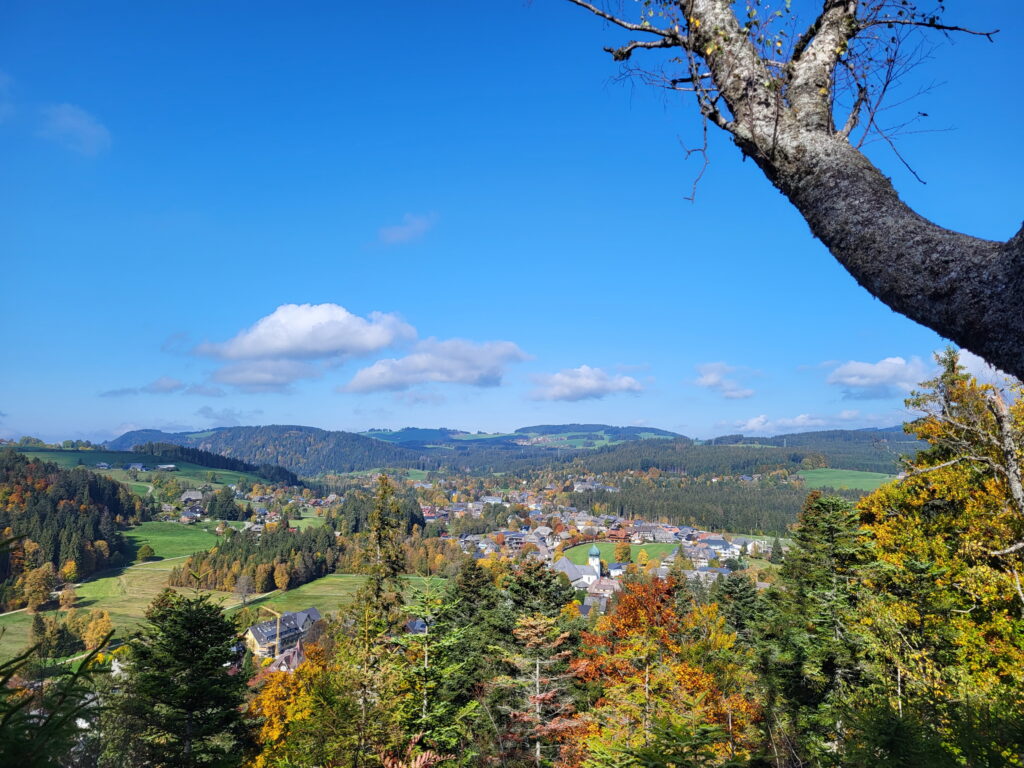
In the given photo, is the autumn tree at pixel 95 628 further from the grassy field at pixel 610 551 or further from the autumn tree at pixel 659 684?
the grassy field at pixel 610 551

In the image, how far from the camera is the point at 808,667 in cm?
1505

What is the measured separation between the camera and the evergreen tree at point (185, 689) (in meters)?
12.8

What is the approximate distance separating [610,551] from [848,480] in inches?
4202

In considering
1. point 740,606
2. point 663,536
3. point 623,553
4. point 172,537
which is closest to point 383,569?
point 740,606

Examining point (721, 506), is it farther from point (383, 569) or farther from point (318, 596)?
point (383, 569)

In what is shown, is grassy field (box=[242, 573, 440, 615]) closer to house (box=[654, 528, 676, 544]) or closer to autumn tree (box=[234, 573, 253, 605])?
autumn tree (box=[234, 573, 253, 605])

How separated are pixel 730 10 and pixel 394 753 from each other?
47.5 ft

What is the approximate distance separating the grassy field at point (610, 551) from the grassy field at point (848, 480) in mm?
72208

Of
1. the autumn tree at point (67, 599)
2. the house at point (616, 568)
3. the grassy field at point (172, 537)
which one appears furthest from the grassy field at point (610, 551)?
the autumn tree at point (67, 599)

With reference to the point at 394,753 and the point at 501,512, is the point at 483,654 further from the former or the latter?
the point at 501,512

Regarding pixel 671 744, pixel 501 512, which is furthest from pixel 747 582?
pixel 501 512

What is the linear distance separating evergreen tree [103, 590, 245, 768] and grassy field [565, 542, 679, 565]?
347 feet

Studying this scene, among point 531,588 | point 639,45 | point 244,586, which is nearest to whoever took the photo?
point 639,45

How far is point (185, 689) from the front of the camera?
41.9ft
